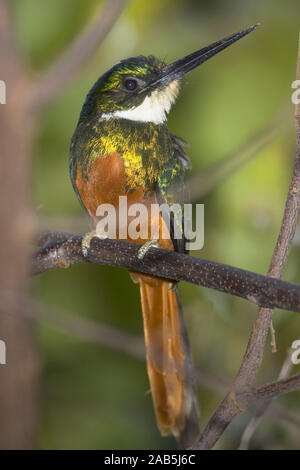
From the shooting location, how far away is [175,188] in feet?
6.59

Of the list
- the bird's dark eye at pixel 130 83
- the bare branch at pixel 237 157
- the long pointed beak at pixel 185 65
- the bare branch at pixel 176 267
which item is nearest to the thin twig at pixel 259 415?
the bare branch at pixel 176 267

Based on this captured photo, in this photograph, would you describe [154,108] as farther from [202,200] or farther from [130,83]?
[202,200]

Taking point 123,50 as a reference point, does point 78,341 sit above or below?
below

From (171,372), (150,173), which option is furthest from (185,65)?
(171,372)

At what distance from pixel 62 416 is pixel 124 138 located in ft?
4.14

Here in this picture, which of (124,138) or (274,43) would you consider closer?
(124,138)

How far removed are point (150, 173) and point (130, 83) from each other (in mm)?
300

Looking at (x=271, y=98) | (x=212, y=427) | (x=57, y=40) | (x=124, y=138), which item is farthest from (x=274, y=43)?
(x=212, y=427)

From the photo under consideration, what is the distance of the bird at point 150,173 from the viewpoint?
1.83 metres

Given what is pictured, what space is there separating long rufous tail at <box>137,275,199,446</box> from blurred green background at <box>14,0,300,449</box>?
0.26 m

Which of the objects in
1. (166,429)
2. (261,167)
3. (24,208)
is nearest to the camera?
(24,208)
